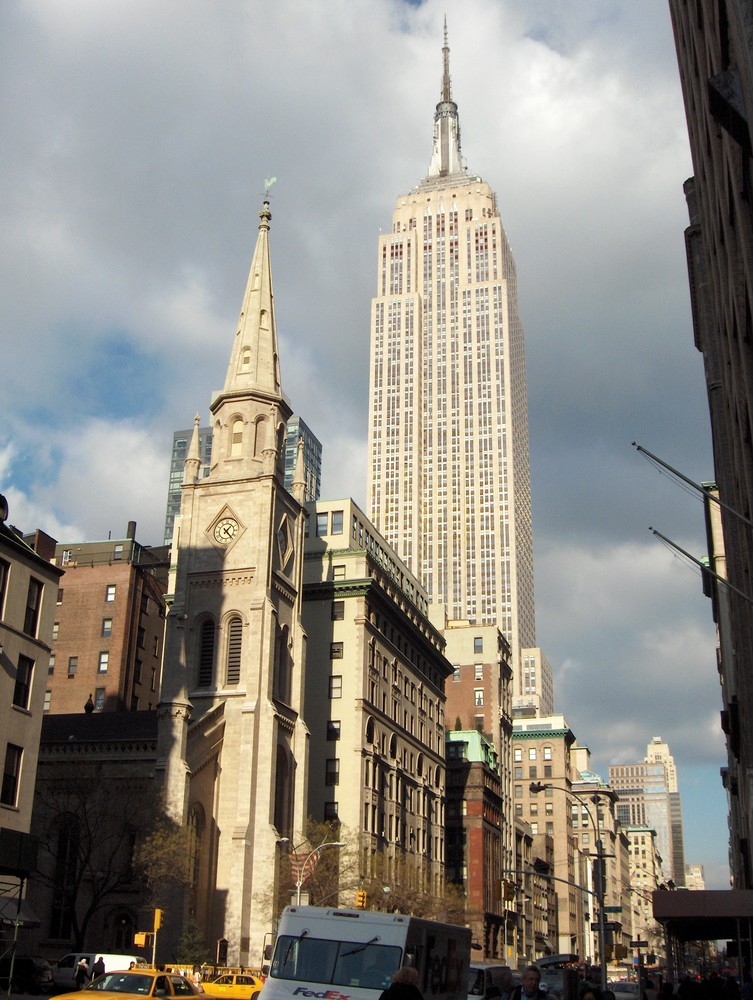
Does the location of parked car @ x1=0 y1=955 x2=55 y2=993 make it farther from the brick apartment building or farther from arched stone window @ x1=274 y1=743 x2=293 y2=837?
the brick apartment building

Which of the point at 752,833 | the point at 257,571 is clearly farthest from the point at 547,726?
the point at 752,833

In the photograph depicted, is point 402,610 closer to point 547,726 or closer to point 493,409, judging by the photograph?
point 547,726

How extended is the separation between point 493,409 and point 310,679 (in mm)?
→ 115112

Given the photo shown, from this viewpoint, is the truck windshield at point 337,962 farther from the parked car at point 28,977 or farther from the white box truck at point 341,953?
the parked car at point 28,977

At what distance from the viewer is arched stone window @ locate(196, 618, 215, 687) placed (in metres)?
64.6

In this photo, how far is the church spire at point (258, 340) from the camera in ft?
238

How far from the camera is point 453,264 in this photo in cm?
19912

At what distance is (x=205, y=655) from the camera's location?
6525cm

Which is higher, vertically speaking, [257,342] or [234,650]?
[257,342]

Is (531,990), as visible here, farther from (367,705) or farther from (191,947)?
(367,705)

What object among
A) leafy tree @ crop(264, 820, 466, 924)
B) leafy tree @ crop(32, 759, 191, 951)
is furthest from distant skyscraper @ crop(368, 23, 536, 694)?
leafy tree @ crop(32, 759, 191, 951)

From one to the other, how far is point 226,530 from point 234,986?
32.5 metres

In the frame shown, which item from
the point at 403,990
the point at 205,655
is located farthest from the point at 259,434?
the point at 403,990

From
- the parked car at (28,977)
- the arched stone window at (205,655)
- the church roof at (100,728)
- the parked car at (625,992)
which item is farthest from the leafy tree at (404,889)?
the parked car at (28,977)
